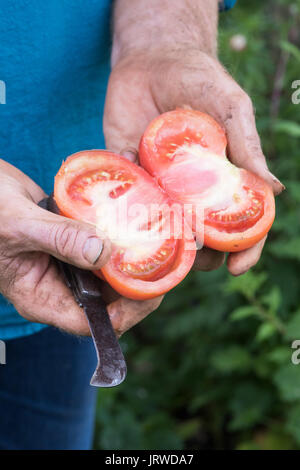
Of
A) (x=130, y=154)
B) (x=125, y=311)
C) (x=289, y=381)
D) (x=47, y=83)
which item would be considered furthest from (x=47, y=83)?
(x=289, y=381)

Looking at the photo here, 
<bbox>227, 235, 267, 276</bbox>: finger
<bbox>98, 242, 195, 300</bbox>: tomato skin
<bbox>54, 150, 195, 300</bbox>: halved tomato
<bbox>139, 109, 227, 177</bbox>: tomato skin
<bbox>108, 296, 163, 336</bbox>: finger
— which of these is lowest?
<bbox>108, 296, 163, 336</bbox>: finger

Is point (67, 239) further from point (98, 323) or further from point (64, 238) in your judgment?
point (98, 323)

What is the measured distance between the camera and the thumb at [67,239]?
1393mm

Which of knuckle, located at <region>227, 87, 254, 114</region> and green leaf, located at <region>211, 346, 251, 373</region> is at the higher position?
knuckle, located at <region>227, 87, 254, 114</region>

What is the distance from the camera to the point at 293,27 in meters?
3.50

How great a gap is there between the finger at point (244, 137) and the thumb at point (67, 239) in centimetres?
61

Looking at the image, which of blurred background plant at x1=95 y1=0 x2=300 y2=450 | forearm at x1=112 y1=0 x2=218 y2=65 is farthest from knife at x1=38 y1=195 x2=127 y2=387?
blurred background plant at x1=95 y1=0 x2=300 y2=450

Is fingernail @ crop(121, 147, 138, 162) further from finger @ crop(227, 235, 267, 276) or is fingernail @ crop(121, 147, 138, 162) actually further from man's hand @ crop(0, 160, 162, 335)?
finger @ crop(227, 235, 267, 276)

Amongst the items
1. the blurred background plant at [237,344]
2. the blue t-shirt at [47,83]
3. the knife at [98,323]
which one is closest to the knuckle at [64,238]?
the knife at [98,323]

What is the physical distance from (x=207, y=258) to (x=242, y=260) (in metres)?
0.12

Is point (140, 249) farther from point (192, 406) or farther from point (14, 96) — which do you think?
point (192, 406)

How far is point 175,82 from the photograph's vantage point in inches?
76.5

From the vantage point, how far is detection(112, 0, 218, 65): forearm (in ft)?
7.02

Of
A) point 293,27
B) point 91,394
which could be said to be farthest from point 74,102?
point 293,27
